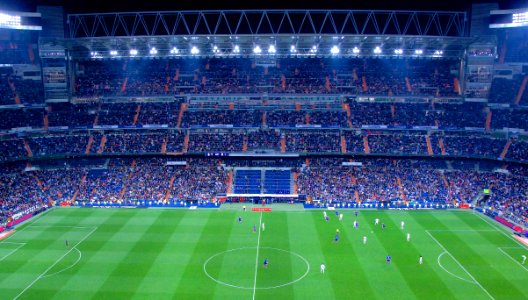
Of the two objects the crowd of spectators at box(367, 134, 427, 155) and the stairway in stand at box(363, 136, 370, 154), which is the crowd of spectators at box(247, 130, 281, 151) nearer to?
the stairway in stand at box(363, 136, 370, 154)

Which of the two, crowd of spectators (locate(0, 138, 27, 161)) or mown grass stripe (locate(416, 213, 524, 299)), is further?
crowd of spectators (locate(0, 138, 27, 161))

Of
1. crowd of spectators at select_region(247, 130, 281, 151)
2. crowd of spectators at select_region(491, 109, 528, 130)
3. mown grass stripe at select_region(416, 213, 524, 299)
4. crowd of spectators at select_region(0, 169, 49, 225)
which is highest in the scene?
crowd of spectators at select_region(491, 109, 528, 130)

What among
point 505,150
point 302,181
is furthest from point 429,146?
point 302,181

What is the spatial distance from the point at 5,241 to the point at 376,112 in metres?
49.0

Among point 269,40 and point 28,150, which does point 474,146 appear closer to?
point 269,40

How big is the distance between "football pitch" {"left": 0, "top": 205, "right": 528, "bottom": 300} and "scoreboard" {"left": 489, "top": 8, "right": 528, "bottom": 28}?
26.8 m

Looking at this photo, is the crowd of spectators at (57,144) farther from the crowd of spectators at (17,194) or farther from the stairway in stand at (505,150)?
the stairway in stand at (505,150)

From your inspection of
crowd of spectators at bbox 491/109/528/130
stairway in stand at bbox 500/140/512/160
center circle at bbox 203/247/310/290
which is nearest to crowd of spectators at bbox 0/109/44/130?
center circle at bbox 203/247/310/290

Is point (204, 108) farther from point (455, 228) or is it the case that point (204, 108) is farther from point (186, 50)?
point (455, 228)

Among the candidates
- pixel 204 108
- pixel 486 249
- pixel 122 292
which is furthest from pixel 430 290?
pixel 204 108

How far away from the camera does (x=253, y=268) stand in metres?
33.1

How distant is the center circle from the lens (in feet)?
100

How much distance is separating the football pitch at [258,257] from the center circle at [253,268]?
3.3 inches

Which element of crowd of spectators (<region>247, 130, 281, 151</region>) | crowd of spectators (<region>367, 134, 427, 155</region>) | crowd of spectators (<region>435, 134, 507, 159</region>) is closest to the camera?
crowd of spectators (<region>435, 134, 507, 159</region>)
